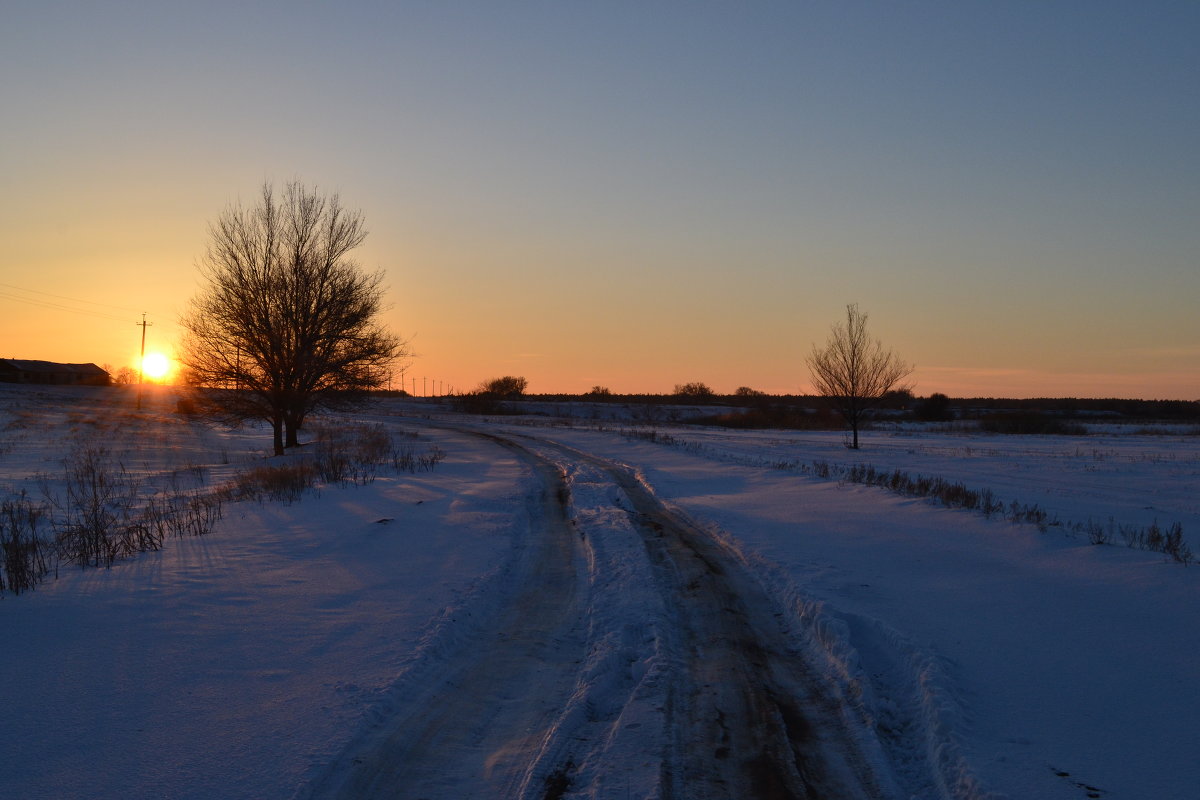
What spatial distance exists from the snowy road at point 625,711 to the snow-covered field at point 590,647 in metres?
0.04

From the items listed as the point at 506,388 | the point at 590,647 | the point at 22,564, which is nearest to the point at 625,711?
the point at 590,647

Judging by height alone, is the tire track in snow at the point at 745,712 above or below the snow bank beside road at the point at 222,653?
below

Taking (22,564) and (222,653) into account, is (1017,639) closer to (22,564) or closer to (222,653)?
(222,653)

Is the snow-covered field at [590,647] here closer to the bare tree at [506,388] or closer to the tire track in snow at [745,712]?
the tire track in snow at [745,712]

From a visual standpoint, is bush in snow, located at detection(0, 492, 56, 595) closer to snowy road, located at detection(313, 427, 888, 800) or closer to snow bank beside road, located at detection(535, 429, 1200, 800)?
snowy road, located at detection(313, 427, 888, 800)

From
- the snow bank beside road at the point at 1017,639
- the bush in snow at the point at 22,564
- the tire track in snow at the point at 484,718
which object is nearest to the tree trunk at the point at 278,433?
the bush in snow at the point at 22,564

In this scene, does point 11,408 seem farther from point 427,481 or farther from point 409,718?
point 409,718

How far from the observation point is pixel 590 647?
609 centimetres

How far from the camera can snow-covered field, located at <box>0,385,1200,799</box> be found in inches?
161

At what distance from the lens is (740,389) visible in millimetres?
121875

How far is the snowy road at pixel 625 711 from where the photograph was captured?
13.1 feet

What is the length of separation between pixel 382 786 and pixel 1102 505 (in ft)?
50.2

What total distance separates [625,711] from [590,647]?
4.19ft

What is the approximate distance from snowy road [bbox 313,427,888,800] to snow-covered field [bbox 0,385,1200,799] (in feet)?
0.14
